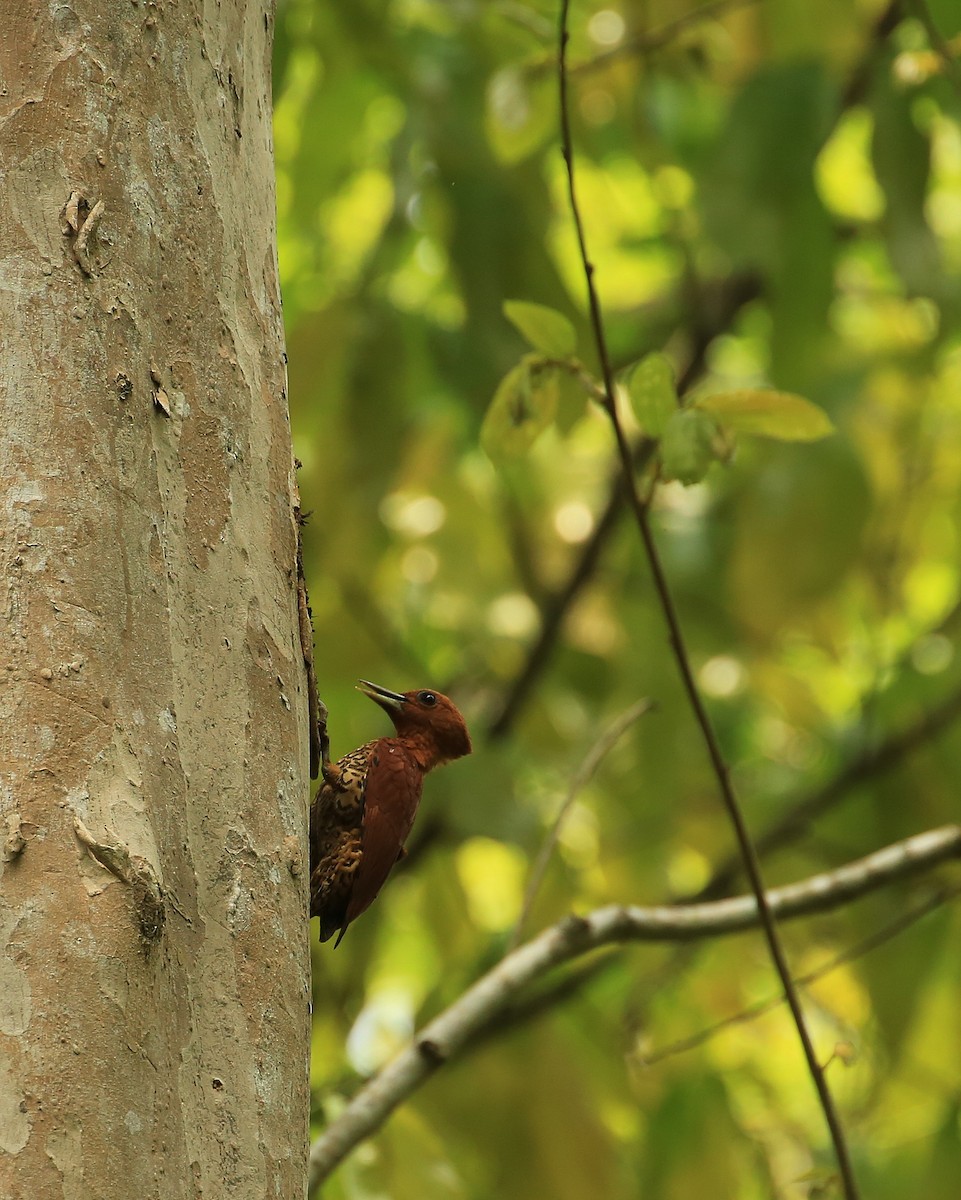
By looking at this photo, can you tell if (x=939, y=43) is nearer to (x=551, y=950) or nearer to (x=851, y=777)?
(x=551, y=950)

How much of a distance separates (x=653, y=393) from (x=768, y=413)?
0.50 feet

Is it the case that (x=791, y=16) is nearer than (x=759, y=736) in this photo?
Yes

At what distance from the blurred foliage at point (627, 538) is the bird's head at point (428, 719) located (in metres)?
0.42

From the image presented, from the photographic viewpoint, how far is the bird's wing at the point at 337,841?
85.7 inches

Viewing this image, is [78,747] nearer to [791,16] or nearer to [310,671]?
[310,671]

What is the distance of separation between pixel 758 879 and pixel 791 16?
2.16 metres

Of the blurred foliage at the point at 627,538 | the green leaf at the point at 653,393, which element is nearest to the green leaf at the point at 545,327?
the blurred foliage at the point at 627,538

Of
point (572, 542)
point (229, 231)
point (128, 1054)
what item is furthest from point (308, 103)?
point (128, 1054)

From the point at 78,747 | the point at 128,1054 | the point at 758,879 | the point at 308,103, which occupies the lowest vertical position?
the point at 128,1054

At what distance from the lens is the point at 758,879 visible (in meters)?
1.97

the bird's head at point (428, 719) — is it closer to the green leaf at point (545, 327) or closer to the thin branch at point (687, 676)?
the thin branch at point (687, 676)

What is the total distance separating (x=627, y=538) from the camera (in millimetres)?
4551

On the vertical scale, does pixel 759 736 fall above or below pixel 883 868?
above

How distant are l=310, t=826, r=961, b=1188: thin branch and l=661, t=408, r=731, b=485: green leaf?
604 millimetres
